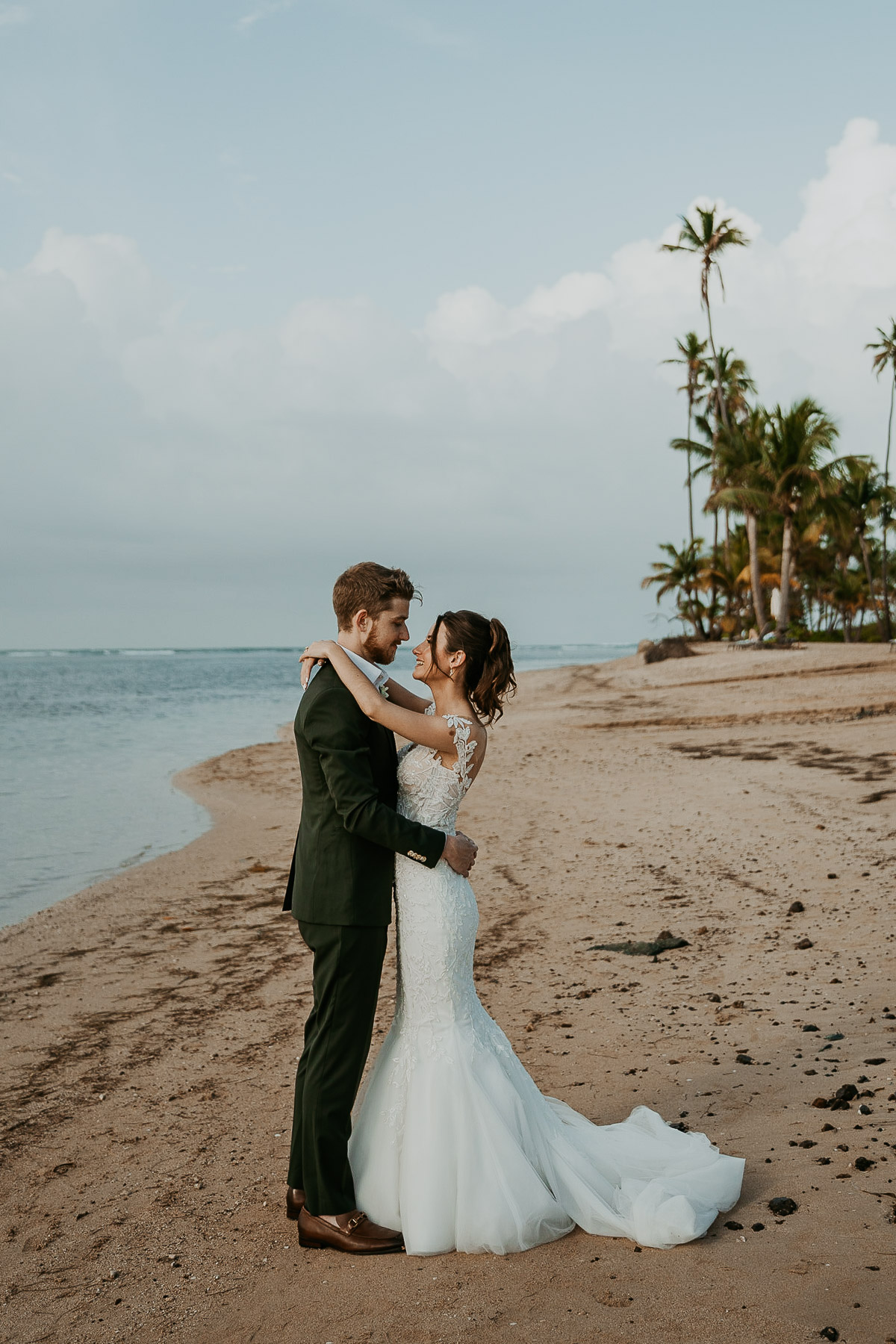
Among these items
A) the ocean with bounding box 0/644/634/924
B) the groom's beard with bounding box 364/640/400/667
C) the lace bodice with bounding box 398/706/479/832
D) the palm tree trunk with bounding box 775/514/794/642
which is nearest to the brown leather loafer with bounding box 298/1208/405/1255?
the lace bodice with bounding box 398/706/479/832

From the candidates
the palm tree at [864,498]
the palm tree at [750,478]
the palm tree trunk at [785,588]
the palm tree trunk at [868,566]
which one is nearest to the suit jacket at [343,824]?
the palm tree trunk at [785,588]

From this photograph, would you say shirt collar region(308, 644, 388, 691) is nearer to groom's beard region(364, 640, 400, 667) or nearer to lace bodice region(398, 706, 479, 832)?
groom's beard region(364, 640, 400, 667)

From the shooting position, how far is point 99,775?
1788 centimetres

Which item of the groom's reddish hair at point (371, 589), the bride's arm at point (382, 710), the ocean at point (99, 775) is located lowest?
the ocean at point (99, 775)

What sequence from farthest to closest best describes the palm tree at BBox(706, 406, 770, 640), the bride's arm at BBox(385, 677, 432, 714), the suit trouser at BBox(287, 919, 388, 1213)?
the palm tree at BBox(706, 406, 770, 640) → the bride's arm at BBox(385, 677, 432, 714) → the suit trouser at BBox(287, 919, 388, 1213)

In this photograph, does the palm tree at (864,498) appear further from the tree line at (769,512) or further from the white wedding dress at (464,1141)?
the white wedding dress at (464,1141)

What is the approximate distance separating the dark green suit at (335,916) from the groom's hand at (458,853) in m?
0.03

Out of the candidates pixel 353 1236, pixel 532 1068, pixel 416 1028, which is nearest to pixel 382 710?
pixel 416 1028

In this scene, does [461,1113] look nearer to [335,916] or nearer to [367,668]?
[335,916]

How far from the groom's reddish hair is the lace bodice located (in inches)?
17.2

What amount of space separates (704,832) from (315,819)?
7.17 meters

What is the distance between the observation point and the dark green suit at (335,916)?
317cm

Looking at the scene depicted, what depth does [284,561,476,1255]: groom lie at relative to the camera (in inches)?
125

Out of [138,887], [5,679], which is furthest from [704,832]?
[5,679]
